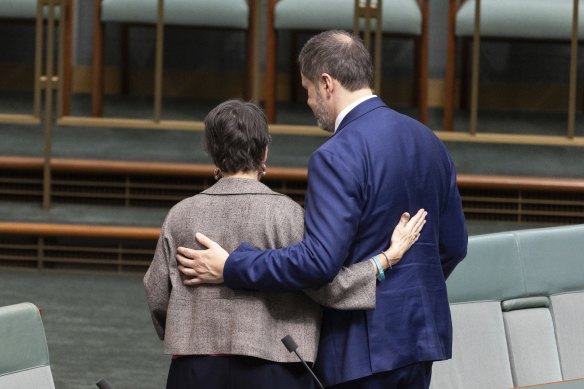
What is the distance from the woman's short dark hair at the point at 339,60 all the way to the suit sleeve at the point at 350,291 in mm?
295

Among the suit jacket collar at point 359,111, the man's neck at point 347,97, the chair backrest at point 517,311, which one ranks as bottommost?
the chair backrest at point 517,311

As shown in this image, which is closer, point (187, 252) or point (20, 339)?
point (187, 252)

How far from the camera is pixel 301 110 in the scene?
5.80 meters

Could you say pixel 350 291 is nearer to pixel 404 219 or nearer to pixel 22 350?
pixel 404 219

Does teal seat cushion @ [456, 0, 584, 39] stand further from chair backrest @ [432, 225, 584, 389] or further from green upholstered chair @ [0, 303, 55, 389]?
green upholstered chair @ [0, 303, 55, 389]

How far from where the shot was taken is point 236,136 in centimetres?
196

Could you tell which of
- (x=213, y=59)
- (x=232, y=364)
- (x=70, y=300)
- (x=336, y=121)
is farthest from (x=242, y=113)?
(x=213, y=59)

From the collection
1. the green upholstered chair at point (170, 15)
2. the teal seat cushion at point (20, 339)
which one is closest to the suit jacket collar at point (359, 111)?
the teal seat cushion at point (20, 339)

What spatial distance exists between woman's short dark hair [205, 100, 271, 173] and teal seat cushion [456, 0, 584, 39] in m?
3.36

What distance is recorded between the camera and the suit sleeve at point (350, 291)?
1.93m

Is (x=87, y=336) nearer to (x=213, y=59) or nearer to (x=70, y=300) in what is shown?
(x=70, y=300)

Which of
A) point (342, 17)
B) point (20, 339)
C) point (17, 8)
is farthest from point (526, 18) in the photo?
point (20, 339)

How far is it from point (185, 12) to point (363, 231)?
3.45 m

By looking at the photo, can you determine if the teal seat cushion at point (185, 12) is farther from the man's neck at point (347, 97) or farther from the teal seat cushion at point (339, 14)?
the man's neck at point (347, 97)
